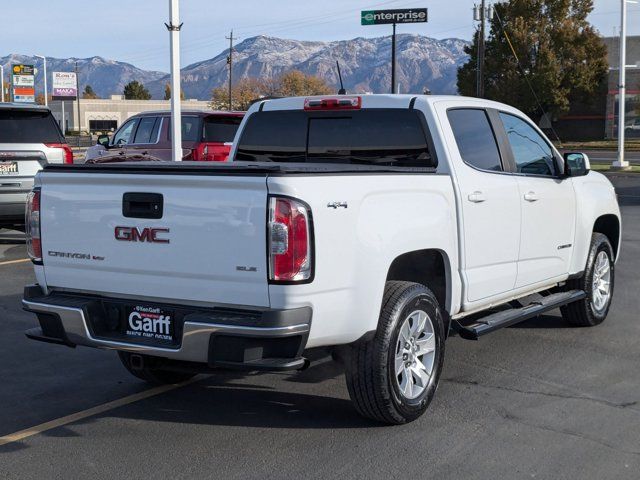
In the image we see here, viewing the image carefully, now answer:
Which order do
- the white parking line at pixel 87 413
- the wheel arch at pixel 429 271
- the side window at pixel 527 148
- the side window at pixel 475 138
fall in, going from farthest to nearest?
the side window at pixel 527 148, the side window at pixel 475 138, the wheel arch at pixel 429 271, the white parking line at pixel 87 413

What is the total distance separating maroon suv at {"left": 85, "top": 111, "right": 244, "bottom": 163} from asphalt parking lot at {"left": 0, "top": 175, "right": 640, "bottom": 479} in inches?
354

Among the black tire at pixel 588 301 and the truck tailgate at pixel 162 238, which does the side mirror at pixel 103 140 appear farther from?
the truck tailgate at pixel 162 238

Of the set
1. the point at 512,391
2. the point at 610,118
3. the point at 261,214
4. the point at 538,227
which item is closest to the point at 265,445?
the point at 261,214

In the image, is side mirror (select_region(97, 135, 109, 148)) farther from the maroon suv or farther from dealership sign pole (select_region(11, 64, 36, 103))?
dealership sign pole (select_region(11, 64, 36, 103))

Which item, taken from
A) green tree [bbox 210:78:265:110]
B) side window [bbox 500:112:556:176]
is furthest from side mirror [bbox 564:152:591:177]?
green tree [bbox 210:78:265:110]

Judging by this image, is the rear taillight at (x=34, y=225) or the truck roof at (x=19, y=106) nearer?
the rear taillight at (x=34, y=225)

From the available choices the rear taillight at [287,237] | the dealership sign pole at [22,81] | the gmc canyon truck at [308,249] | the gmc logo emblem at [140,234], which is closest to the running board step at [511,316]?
the gmc canyon truck at [308,249]

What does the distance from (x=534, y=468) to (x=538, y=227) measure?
2636 millimetres

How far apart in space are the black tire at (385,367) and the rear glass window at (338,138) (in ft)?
3.90

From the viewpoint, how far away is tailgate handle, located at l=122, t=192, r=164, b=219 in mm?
4891

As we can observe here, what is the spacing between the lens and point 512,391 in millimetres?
6051

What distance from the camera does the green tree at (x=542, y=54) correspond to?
201 feet

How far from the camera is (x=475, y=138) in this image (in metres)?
6.48

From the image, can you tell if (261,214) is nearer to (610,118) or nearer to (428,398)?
(428,398)
